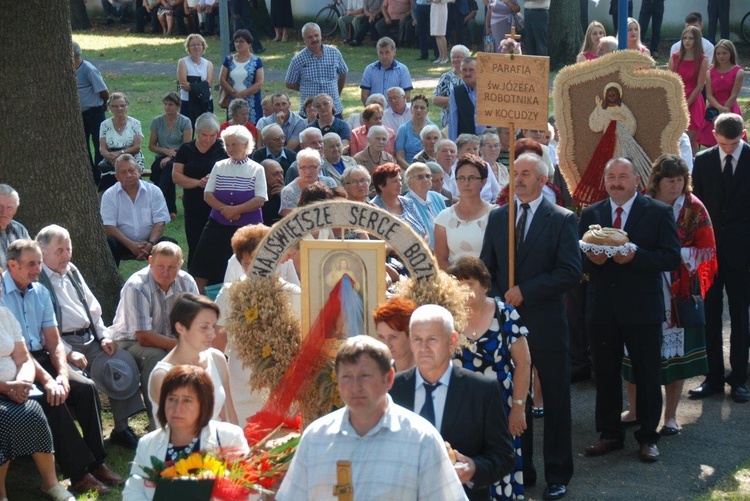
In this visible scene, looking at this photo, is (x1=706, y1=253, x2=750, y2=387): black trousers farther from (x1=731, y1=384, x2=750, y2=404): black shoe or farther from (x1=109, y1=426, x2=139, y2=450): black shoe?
(x1=109, y1=426, x2=139, y2=450): black shoe

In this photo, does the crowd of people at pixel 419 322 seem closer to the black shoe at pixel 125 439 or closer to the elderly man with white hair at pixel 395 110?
the black shoe at pixel 125 439

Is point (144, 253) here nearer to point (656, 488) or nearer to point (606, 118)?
point (606, 118)

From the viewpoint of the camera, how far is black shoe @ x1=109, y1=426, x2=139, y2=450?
28.8 feet

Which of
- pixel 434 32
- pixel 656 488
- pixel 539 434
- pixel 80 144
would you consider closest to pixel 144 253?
pixel 80 144

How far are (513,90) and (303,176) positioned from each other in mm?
2915

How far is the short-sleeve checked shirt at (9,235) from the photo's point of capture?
30.1ft

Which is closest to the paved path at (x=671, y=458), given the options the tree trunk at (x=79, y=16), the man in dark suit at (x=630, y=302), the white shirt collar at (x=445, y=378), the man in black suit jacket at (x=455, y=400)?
the man in dark suit at (x=630, y=302)

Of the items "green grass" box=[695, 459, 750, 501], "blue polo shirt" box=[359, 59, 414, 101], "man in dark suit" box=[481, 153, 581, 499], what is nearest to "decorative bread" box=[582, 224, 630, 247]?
"man in dark suit" box=[481, 153, 581, 499]

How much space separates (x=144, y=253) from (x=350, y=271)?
16.6 ft

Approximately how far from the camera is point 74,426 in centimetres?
805

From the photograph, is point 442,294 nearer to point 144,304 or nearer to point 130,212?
point 144,304

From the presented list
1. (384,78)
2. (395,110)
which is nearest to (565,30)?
(384,78)

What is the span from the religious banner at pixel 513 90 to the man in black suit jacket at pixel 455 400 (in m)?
2.91

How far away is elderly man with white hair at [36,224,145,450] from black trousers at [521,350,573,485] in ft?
9.90
